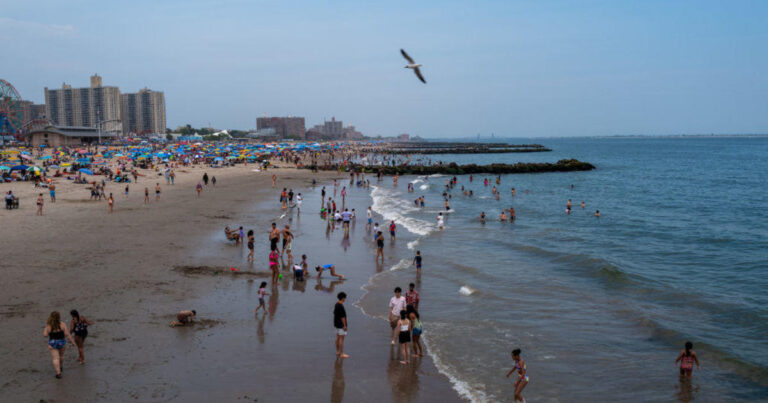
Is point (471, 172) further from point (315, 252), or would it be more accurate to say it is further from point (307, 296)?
point (307, 296)

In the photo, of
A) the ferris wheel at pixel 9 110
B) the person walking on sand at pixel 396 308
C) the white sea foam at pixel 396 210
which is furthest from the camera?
the ferris wheel at pixel 9 110

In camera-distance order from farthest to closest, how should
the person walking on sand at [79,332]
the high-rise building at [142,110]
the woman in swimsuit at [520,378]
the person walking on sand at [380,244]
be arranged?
the high-rise building at [142,110]
the person walking on sand at [380,244]
the person walking on sand at [79,332]
the woman in swimsuit at [520,378]

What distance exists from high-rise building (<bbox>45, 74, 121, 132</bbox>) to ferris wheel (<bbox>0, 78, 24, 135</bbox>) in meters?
91.2

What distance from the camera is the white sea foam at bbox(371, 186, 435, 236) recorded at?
81.4 ft

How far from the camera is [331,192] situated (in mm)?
39500

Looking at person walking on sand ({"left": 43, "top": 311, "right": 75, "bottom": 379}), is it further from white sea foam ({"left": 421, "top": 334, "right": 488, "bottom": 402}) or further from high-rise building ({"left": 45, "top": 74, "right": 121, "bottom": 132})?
high-rise building ({"left": 45, "top": 74, "right": 121, "bottom": 132})

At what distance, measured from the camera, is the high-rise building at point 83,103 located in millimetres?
173000

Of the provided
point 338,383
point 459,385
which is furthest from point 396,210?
point 338,383

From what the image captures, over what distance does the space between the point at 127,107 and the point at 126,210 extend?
194478 millimetres

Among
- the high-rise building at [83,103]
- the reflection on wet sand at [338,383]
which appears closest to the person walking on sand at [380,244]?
the reflection on wet sand at [338,383]

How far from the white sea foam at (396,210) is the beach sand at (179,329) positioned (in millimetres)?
5760

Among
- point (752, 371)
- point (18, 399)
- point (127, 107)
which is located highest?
point (127, 107)

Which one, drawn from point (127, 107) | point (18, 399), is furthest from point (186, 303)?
point (127, 107)

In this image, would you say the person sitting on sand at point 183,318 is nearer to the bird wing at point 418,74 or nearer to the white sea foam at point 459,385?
the white sea foam at point 459,385
